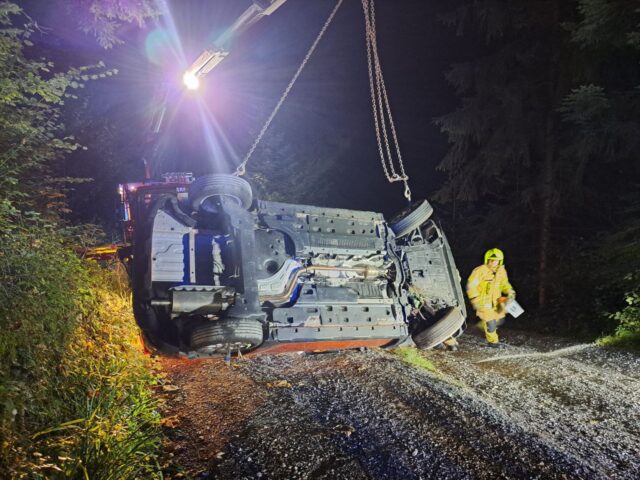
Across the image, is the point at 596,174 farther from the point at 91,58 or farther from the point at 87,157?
the point at 87,157

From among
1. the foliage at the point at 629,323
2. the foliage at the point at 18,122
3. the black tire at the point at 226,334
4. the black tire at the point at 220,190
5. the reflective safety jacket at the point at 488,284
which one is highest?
the foliage at the point at 18,122

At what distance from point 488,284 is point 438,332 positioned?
2.65 m

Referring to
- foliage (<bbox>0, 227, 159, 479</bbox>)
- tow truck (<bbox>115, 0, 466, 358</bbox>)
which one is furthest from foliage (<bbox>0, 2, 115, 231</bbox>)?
tow truck (<bbox>115, 0, 466, 358</bbox>)

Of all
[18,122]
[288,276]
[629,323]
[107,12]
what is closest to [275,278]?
[288,276]

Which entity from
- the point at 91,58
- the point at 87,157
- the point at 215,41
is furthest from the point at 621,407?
the point at 87,157

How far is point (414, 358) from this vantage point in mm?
5250

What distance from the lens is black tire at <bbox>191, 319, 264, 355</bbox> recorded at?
11.0 feet

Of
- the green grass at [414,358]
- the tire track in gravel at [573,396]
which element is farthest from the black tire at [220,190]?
the tire track in gravel at [573,396]

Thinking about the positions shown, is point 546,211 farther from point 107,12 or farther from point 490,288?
point 107,12

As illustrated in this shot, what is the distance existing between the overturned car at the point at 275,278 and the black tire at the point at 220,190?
1 cm

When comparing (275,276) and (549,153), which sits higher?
(549,153)

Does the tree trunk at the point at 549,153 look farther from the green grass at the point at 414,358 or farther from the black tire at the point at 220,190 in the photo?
the black tire at the point at 220,190

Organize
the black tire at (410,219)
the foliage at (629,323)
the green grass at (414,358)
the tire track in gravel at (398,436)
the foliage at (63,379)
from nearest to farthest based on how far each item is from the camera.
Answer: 1. the foliage at (63,379)
2. the tire track in gravel at (398,436)
3. the green grass at (414,358)
4. the black tire at (410,219)
5. the foliage at (629,323)

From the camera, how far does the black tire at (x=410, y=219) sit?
523 centimetres
